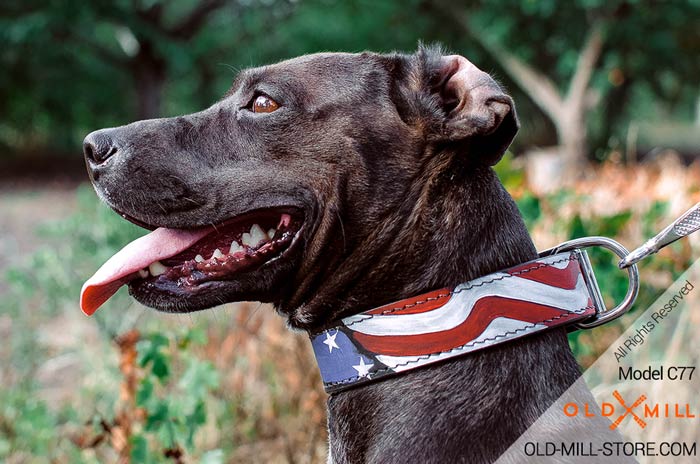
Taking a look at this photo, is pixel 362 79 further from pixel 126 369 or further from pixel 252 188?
pixel 126 369

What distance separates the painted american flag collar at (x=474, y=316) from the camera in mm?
2020

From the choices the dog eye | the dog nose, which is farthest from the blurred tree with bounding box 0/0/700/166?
the dog nose

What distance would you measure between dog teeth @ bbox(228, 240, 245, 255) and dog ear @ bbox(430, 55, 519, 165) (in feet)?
2.28

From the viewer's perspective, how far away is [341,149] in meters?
2.38

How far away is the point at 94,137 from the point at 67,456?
1897 mm

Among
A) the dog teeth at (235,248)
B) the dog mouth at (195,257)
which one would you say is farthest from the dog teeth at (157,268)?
the dog teeth at (235,248)

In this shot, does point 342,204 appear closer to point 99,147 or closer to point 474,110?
point 474,110

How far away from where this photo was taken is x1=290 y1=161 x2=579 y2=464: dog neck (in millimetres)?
2010

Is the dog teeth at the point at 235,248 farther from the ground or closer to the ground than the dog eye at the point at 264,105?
closer to the ground

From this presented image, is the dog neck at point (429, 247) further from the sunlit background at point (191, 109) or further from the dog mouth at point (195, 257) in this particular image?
the sunlit background at point (191, 109)

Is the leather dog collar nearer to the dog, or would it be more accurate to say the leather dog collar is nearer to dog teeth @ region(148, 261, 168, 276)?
the dog

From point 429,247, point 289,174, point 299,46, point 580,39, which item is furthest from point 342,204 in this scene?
point 299,46

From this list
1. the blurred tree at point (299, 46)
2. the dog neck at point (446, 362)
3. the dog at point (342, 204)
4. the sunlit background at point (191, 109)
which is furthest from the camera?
the blurred tree at point (299, 46)

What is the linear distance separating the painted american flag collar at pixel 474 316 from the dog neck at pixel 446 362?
56 mm
